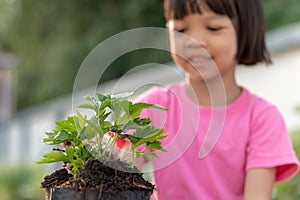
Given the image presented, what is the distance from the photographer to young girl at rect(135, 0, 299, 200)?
7.32ft

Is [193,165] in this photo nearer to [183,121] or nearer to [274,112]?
[183,121]

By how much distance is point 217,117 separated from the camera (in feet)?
7.72

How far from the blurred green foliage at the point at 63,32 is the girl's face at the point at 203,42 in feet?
50.5

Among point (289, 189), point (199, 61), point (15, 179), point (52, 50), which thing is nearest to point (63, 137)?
point (199, 61)

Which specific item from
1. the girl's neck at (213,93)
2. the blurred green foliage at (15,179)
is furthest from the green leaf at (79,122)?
the blurred green foliage at (15,179)

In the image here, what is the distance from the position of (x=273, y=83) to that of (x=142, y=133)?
262 inches

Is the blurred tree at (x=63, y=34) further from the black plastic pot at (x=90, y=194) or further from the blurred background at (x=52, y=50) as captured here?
the black plastic pot at (x=90, y=194)

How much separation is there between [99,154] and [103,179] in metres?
0.07

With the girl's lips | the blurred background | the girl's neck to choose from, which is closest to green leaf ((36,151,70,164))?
the girl's lips

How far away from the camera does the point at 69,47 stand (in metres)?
20.2

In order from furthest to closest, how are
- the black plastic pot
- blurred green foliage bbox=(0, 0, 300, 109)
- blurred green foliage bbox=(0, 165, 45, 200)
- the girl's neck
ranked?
blurred green foliage bbox=(0, 0, 300, 109)
blurred green foliage bbox=(0, 165, 45, 200)
the girl's neck
the black plastic pot

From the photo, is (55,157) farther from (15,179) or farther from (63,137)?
(15,179)

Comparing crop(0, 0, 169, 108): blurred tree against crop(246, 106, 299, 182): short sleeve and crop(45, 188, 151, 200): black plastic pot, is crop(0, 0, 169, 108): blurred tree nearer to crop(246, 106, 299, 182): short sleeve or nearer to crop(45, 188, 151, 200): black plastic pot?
crop(246, 106, 299, 182): short sleeve

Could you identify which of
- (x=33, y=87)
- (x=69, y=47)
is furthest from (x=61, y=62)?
(x=33, y=87)
